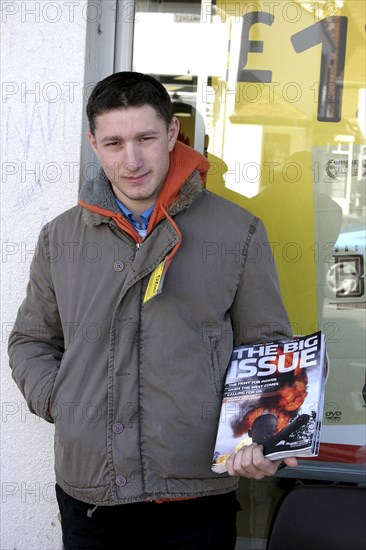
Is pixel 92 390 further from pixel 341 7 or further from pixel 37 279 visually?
pixel 341 7

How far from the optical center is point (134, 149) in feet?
7.94

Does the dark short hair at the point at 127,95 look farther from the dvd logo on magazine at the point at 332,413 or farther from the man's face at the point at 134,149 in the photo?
the dvd logo on magazine at the point at 332,413

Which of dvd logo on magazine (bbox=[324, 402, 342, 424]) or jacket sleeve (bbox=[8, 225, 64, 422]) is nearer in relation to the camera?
jacket sleeve (bbox=[8, 225, 64, 422])

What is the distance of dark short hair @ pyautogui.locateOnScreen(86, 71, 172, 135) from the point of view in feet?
7.95

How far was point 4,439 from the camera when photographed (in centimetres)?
335

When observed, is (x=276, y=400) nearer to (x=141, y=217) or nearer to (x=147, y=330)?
(x=147, y=330)

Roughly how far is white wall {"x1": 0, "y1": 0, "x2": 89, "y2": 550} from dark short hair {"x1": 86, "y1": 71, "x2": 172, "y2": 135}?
78 centimetres

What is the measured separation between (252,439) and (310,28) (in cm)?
192

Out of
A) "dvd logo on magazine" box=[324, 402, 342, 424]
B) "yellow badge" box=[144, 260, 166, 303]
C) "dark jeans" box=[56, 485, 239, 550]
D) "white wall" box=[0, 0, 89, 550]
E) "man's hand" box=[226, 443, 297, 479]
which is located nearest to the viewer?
"man's hand" box=[226, 443, 297, 479]

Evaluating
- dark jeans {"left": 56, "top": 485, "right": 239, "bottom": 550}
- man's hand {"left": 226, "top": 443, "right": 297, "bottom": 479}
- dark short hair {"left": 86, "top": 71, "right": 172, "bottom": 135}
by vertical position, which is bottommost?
dark jeans {"left": 56, "top": 485, "right": 239, "bottom": 550}

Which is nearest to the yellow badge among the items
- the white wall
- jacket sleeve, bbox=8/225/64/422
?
jacket sleeve, bbox=8/225/64/422

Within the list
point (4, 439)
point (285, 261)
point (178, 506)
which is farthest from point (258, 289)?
point (4, 439)

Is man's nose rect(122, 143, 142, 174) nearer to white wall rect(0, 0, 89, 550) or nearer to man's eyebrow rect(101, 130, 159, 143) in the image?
man's eyebrow rect(101, 130, 159, 143)

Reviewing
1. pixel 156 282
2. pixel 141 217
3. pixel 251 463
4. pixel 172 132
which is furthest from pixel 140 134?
pixel 251 463
